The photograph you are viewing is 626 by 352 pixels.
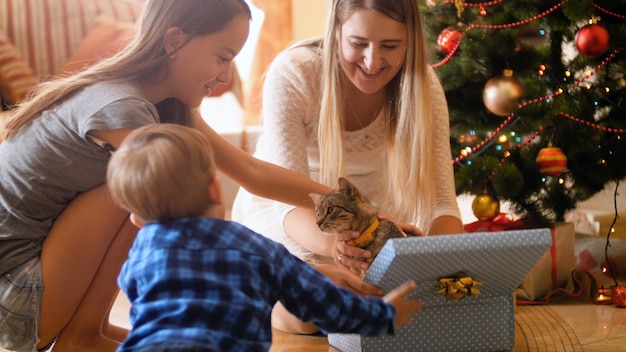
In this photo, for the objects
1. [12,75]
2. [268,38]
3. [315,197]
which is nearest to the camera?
[315,197]

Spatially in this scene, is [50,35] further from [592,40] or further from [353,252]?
[592,40]

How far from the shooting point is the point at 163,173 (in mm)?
1110

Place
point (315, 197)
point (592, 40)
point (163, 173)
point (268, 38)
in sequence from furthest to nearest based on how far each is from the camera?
1. point (268, 38)
2. point (592, 40)
3. point (315, 197)
4. point (163, 173)

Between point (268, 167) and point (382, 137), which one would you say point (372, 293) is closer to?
point (268, 167)

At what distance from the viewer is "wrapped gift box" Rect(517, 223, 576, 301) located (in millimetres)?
2225

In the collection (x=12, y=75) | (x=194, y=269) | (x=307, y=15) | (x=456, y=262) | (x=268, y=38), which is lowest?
(x=456, y=262)

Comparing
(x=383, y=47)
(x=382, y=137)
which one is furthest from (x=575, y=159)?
(x=383, y=47)

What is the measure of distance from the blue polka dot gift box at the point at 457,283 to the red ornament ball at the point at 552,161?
0.76 metres

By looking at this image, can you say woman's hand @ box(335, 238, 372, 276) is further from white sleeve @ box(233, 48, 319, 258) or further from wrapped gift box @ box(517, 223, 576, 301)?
wrapped gift box @ box(517, 223, 576, 301)

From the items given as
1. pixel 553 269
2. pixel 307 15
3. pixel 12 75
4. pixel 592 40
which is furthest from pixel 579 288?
pixel 307 15

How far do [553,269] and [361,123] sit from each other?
75 cm

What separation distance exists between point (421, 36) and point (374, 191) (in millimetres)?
490

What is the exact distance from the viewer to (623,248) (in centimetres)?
252

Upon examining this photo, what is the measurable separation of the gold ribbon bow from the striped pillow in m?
1.96
